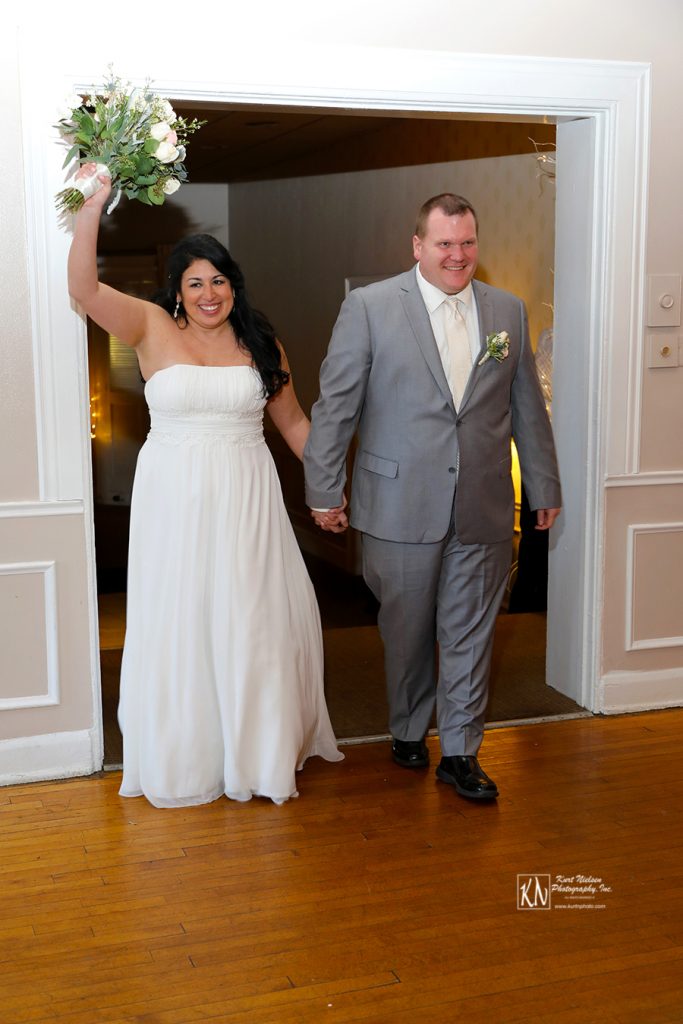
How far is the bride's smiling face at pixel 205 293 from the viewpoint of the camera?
4.05 m

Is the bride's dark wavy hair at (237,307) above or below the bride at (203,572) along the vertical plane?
above

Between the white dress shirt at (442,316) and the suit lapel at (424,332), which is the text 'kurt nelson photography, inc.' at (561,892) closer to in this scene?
the suit lapel at (424,332)

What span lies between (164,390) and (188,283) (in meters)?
0.38

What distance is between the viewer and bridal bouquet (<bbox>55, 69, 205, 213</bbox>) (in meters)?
3.65

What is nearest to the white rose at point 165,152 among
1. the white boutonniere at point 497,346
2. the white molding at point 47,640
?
the white boutonniere at point 497,346

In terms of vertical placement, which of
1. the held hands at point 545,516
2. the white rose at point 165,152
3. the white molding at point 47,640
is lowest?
the white molding at point 47,640

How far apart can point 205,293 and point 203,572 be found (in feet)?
3.06

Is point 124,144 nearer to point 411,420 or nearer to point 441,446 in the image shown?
point 411,420

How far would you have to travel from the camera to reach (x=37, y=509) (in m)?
4.27

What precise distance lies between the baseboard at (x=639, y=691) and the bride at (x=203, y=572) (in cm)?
152

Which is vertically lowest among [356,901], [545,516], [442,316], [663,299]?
[356,901]

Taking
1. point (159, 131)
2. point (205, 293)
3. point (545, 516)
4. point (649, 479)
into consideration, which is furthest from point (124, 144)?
point (649, 479)

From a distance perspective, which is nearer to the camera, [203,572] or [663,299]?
[203,572]

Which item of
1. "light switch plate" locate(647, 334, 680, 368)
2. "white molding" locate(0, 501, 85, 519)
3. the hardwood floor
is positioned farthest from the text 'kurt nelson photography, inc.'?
"light switch plate" locate(647, 334, 680, 368)
